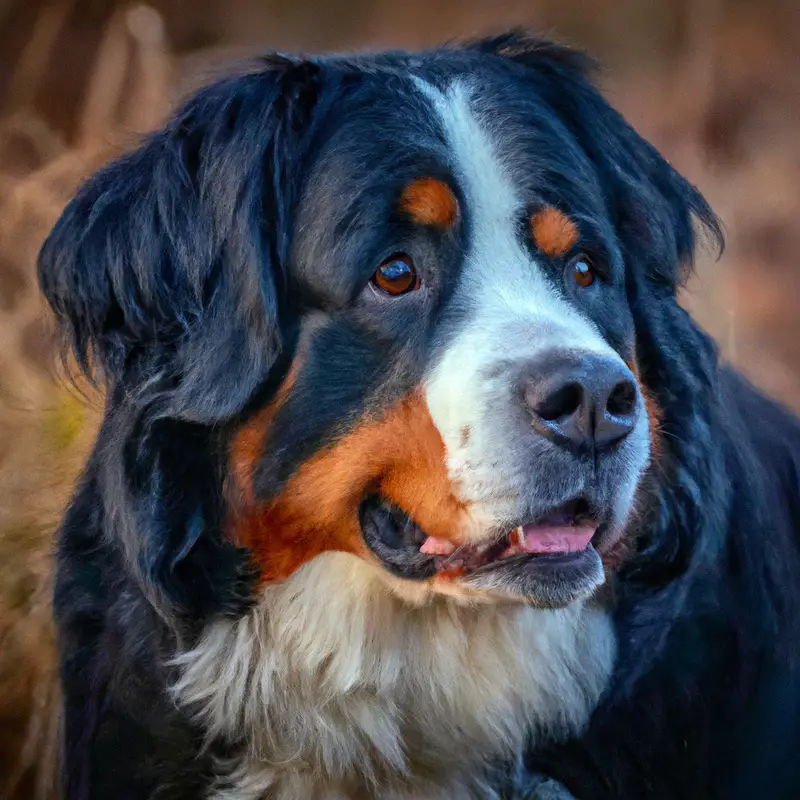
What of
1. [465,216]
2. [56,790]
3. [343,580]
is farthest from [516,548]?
[56,790]

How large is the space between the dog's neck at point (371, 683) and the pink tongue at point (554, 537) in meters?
0.26

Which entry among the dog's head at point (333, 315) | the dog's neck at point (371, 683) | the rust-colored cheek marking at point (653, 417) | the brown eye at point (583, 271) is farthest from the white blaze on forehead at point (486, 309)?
the dog's neck at point (371, 683)

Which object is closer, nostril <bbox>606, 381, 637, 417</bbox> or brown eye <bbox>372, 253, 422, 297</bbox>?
nostril <bbox>606, 381, 637, 417</bbox>

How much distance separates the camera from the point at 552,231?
1.89m

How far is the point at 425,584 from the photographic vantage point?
1810 millimetres

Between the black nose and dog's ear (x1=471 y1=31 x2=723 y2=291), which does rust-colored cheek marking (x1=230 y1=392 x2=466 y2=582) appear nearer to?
the black nose

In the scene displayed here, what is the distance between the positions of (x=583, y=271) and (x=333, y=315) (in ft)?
1.57

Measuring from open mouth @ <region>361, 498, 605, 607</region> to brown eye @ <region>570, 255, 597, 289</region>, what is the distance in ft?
1.52

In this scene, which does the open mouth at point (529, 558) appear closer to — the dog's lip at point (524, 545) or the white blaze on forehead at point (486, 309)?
the dog's lip at point (524, 545)

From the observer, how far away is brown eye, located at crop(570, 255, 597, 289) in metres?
Result: 1.94

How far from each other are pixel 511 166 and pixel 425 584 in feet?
2.46

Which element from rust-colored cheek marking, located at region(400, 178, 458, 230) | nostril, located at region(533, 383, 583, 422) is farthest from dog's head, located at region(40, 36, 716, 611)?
nostril, located at region(533, 383, 583, 422)

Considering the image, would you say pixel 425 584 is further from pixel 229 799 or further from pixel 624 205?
pixel 624 205

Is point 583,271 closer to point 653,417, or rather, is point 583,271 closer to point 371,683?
point 653,417
